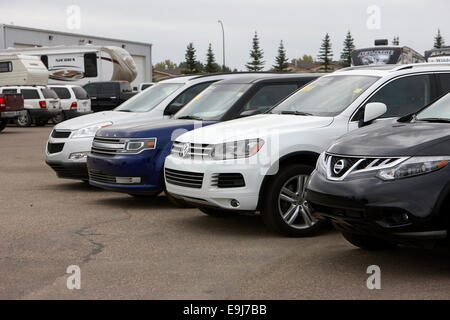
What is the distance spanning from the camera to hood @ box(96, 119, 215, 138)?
9.43 meters

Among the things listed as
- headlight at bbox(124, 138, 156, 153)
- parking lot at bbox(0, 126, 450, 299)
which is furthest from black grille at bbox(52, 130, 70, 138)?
headlight at bbox(124, 138, 156, 153)

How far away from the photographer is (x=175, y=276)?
19.5ft

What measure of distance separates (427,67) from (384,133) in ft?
8.41

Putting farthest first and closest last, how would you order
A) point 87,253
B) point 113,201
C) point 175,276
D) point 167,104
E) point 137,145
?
1. point 167,104
2. point 113,201
3. point 137,145
4. point 87,253
5. point 175,276

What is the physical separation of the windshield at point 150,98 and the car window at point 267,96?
250 cm

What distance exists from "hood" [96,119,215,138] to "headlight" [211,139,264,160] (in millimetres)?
1918

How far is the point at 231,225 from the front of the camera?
27.5 ft

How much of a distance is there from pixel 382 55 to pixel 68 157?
2349 cm

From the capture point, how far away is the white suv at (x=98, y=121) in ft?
37.4

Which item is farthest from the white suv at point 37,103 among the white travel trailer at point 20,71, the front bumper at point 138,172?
the front bumper at point 138,172

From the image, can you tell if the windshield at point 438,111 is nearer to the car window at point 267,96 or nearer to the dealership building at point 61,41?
the car window at point 267,96
